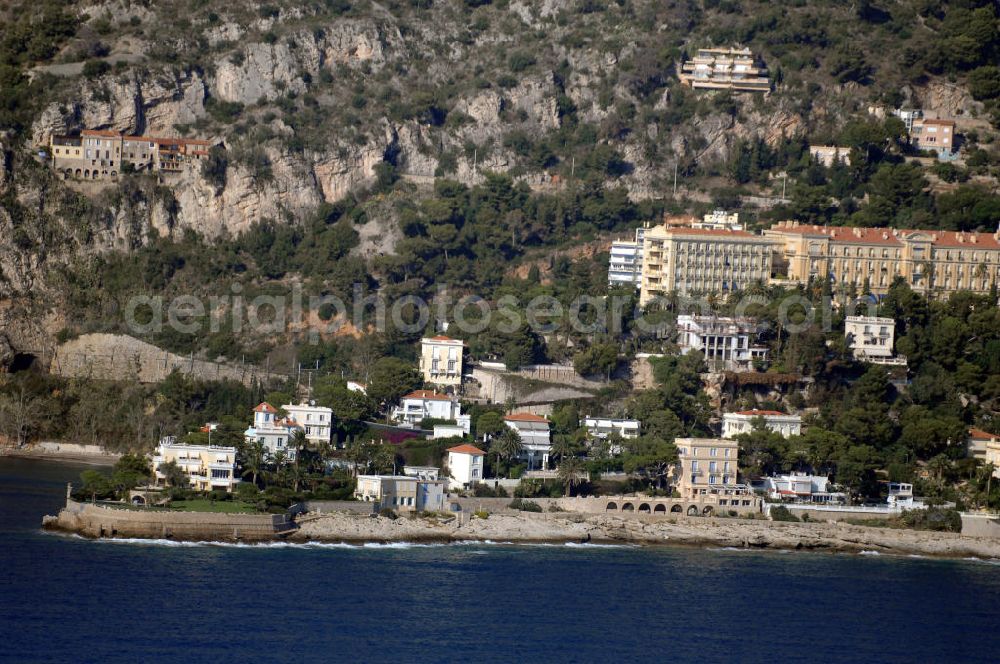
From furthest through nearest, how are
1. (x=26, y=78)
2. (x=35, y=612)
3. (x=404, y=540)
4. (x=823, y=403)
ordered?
(x=26, y=78), (x=823, y=403), (x=404, y=540), (x=35, y=612)

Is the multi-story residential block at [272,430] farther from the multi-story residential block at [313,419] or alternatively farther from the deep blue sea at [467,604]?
the deep blue sea at [467,604]

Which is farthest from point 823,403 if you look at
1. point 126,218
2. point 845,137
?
point 126,218

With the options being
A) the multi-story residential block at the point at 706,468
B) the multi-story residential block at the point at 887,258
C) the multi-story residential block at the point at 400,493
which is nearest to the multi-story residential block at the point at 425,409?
the multi-story residential block at the point at 400,493

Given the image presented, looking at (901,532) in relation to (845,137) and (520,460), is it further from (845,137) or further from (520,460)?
(845,137)

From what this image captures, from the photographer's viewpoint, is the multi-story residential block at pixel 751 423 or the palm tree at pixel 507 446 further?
the multi-story residential block at pixel 751 423

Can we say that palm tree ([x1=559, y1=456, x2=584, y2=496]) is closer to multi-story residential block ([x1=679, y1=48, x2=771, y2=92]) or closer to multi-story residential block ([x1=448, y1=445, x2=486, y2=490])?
multi-story residential block ([x1=448, y1=445, x2=486, y2=490])
